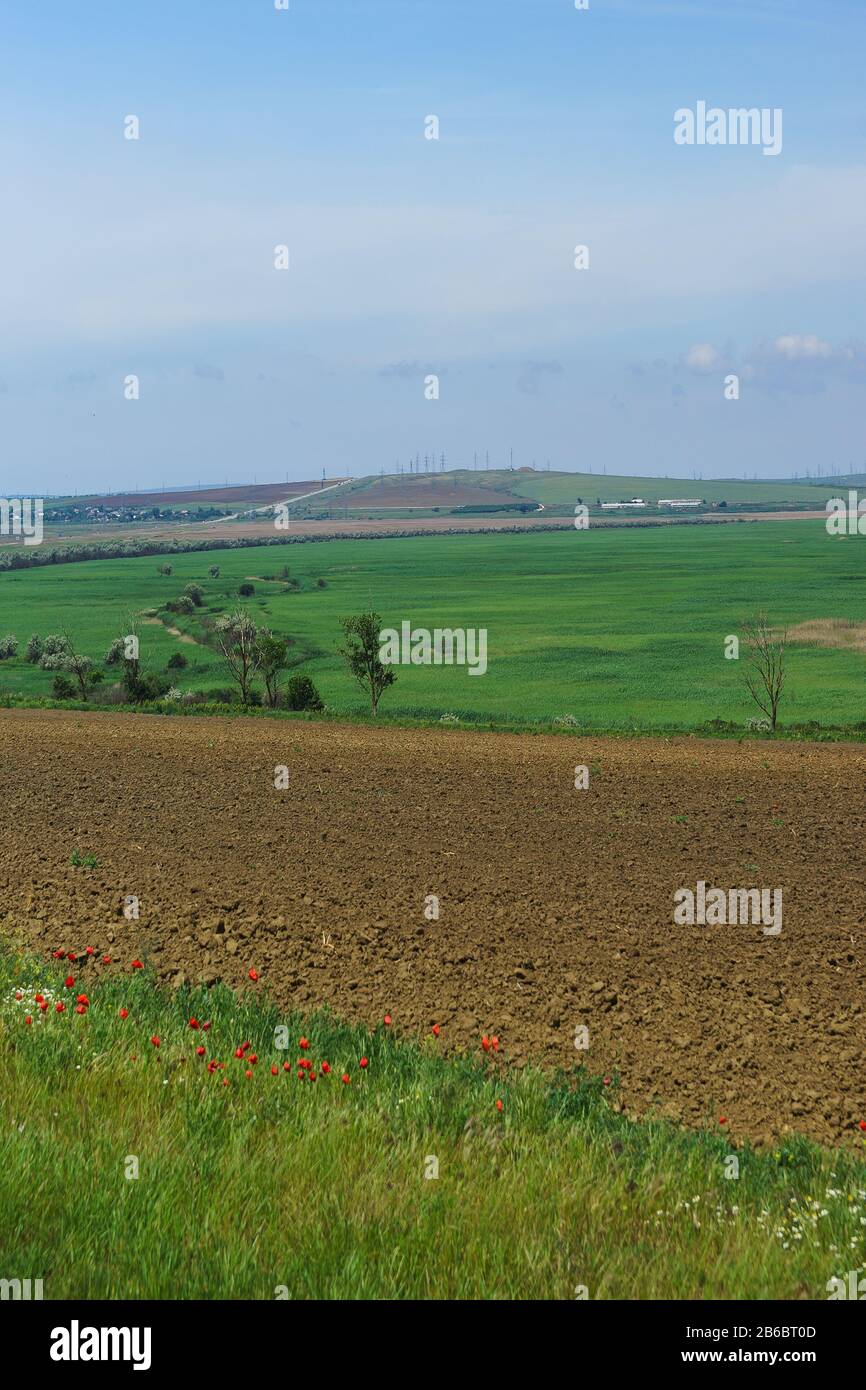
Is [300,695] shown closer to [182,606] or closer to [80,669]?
[80,669]

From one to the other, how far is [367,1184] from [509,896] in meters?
6.46

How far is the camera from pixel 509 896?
516 inches

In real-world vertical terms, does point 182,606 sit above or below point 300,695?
above

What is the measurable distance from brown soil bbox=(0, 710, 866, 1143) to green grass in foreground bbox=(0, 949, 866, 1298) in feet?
3.09

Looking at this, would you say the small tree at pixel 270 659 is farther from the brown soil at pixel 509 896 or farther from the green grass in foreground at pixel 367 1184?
the green grass in foreground at pixel 367 1184

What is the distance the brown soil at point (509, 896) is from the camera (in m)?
9.73

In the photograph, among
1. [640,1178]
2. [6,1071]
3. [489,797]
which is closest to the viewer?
[640,1178]

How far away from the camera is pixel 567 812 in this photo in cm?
1758

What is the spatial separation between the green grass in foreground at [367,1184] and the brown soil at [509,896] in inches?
37.1

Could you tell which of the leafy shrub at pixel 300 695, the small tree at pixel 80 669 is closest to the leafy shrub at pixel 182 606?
the small tree at pixel 80 669

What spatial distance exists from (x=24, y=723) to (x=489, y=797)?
13.6m

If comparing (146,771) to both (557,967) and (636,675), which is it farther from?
(636,675)

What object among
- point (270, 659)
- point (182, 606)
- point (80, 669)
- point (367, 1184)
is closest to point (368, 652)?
point (270, 659)
